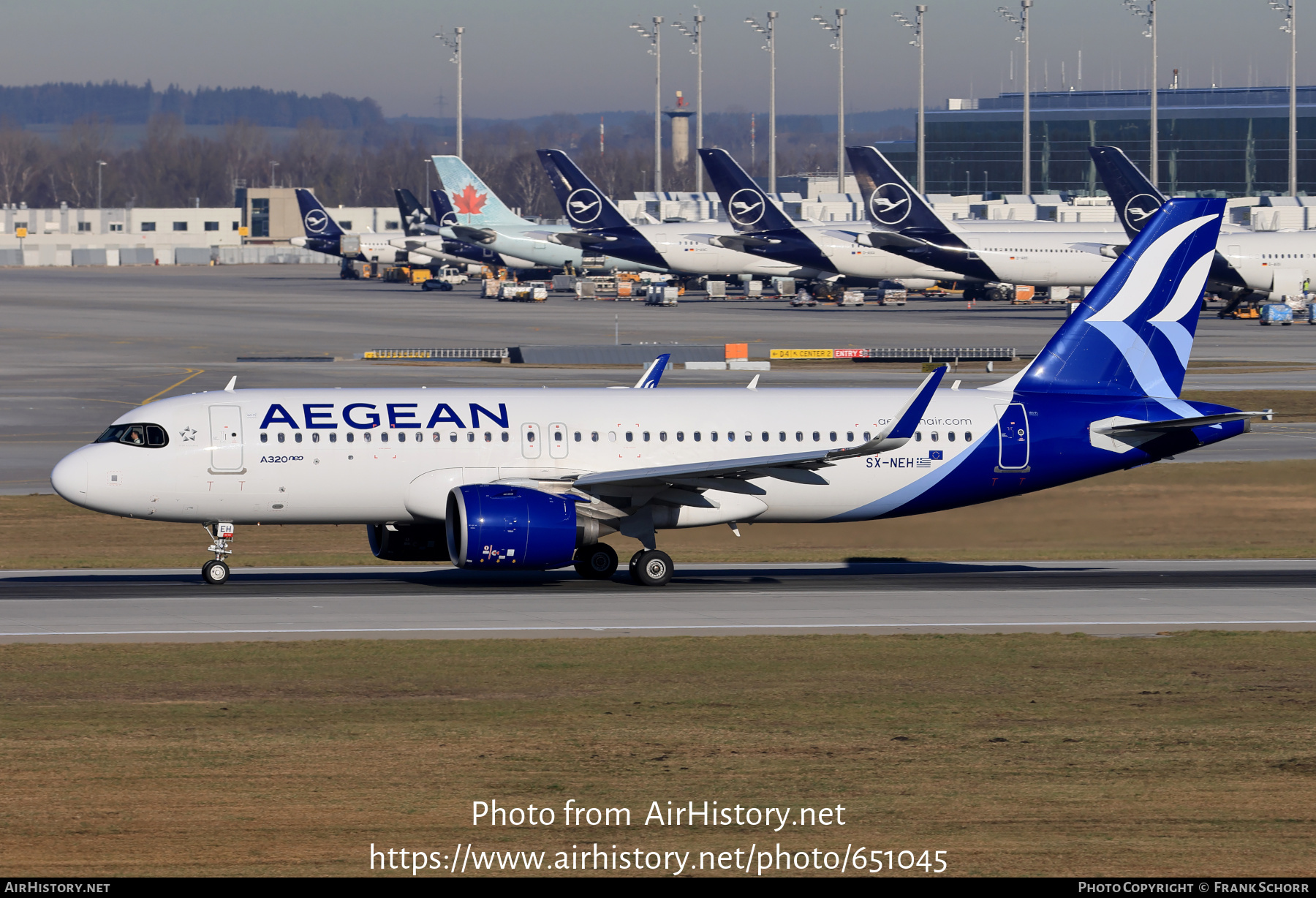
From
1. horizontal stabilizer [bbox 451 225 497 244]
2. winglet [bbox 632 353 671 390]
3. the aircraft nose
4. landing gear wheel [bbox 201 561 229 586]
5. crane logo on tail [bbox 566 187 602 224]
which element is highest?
crane logo on tail [bbox 566 187 602 224]

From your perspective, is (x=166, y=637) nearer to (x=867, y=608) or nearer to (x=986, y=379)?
(x=867, y=608)

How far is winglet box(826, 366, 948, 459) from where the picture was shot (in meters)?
34.5

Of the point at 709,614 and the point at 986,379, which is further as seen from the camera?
the point at 986,379

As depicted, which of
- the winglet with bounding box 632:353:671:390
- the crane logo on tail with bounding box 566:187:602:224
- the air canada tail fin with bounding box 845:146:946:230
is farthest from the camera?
the crane logo on tail with bounding box 566:187:602:224

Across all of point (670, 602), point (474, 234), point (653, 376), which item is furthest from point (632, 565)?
point (474, 234)

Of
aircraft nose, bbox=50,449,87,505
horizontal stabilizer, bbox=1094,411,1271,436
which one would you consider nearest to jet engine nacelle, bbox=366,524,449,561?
aircraft nose, bbox=50,449,87,505

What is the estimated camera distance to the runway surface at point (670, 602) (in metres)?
32.0

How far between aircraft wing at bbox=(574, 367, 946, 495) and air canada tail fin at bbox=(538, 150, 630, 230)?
112 meters

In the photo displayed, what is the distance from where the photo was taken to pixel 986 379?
276ft

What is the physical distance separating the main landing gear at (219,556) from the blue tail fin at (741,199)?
104m

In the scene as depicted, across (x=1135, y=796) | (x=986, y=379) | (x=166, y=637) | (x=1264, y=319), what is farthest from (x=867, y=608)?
(x=1264, y=319)

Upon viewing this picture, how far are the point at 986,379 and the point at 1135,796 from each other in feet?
220

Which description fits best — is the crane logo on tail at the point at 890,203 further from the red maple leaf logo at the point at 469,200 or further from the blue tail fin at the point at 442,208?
the blue tail fin at the point at 442,208

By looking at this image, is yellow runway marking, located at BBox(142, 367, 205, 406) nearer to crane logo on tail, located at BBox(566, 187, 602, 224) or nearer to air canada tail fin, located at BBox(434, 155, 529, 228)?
crane logo on tail, located at BBox(566, 187, 602, 224)
